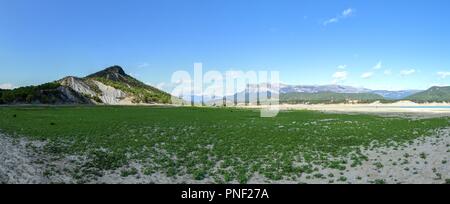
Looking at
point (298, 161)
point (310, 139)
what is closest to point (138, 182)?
point (298, 161)

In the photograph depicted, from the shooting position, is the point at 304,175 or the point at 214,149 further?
the point at 214,149

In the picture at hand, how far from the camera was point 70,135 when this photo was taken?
4069 cm

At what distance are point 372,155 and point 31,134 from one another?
36897 mm

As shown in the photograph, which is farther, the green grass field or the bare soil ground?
the green grass field

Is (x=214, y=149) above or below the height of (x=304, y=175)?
above

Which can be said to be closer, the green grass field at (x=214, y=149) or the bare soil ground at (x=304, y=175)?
the bare soil ground at (x=304, y=175)

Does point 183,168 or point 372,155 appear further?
point 372,155
